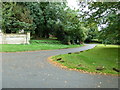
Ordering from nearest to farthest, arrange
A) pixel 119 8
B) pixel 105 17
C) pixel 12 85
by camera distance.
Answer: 1. pixel 12 85
2. pixel 119 8
3. pixel 105 17

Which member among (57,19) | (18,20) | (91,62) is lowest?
(91,62)

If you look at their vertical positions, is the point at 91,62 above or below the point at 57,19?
below

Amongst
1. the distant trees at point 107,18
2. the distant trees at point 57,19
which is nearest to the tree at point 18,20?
the distant trees at point 57,19

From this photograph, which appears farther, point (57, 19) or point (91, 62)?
point (57, 19)

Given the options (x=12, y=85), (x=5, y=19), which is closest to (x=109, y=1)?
(x=12, y=85)

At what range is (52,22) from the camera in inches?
672

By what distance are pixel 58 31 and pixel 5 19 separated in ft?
28.6

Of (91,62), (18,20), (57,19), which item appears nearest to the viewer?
(91,62)

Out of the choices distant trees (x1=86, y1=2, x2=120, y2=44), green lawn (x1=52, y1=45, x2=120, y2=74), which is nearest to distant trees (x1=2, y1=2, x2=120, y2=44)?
distant trees (x1=86, y1=2, x2=120, y2=44)

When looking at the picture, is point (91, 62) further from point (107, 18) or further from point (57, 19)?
point (57, 19)

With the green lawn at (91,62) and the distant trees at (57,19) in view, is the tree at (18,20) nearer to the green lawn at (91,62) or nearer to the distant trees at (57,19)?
the distant trees at (57,19)

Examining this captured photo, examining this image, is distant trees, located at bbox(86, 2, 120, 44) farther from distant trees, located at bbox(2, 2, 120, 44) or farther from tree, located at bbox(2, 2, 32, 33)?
tree, located at bbox(2, 2, 32, 33)

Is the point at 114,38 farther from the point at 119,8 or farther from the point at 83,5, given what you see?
the point at 83,5

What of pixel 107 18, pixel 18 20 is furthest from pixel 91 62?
pixel 18 20
